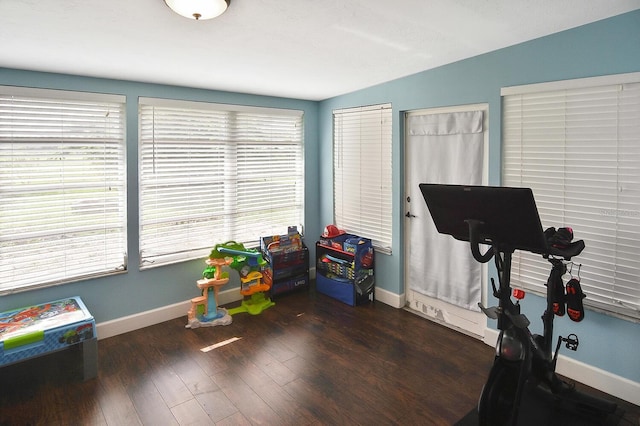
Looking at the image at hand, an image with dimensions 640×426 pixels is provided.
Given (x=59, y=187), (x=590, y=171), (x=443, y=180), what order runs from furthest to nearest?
(x=443, y=180) < (x=59, y=187) < (x=590, y=171)

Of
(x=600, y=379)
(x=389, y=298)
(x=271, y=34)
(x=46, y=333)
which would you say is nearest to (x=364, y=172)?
(x=389, y=298)

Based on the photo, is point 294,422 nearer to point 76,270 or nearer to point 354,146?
point 76,270

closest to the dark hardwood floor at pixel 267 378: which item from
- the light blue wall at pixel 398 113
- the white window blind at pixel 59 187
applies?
the light blue wall at pixel 398 113

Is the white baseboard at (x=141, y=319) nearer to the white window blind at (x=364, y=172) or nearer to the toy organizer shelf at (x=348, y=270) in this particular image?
the toy organizer shelf at (x=348, y=270)

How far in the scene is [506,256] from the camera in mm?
1986

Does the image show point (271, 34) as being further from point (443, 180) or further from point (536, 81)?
point (443, 180)

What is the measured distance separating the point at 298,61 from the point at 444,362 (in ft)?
8.91

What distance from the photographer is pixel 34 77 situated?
3.12 m

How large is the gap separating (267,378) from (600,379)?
92.2 inches

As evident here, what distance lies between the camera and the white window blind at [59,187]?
308 centimetres

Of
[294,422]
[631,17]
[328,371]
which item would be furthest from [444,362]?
[631,17]

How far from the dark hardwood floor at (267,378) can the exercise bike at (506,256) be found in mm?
435

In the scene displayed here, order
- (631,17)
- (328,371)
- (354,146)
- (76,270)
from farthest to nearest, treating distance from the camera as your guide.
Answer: (354,146)
(76,270)
(328,371)
(631,17)

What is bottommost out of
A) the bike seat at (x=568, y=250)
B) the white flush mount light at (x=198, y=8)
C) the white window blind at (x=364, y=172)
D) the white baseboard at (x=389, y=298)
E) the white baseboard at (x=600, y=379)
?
the white baseboard at (x=600, y=379)
